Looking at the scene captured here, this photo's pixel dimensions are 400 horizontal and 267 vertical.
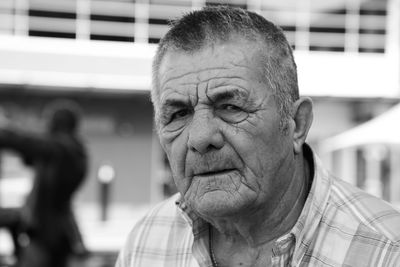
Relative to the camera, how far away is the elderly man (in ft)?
6.22

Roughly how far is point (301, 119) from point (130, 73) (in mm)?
14813

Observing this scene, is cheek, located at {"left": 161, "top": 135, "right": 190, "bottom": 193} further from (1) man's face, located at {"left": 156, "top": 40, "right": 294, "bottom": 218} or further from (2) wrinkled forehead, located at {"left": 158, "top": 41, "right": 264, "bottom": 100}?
(2) wrinkled forehead, located at {"left": 158, "top": 41, "right": 264, "bottom": 100}

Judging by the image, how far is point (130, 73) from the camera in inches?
658

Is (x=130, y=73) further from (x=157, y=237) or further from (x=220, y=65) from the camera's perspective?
(x=220, y=65)

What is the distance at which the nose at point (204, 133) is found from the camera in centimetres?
188

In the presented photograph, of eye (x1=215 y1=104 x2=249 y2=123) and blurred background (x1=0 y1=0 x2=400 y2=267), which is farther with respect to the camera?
blurred background (x1=0 y1=0 x2=400 y2=267)

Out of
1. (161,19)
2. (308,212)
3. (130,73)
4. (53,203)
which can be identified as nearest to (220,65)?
(308,212)

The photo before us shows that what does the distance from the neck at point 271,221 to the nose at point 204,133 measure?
0.26 metres

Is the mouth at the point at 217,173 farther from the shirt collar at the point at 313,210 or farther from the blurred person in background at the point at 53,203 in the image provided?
the blurred person in background at the point at 53,203

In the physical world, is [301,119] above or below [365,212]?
above

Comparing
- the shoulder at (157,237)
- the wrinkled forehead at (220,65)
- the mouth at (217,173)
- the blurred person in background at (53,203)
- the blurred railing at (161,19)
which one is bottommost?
the blurred person in background at (53,203)

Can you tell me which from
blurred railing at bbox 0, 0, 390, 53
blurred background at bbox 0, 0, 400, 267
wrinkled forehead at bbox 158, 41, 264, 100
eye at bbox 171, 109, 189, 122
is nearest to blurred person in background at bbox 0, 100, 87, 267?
Answer: eye at bbox 171, 109, 189, 122

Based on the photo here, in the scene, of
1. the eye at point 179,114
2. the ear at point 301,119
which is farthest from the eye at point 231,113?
the ear at point 301,119

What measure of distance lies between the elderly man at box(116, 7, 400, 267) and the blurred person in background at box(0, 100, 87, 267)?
12.3 feet
